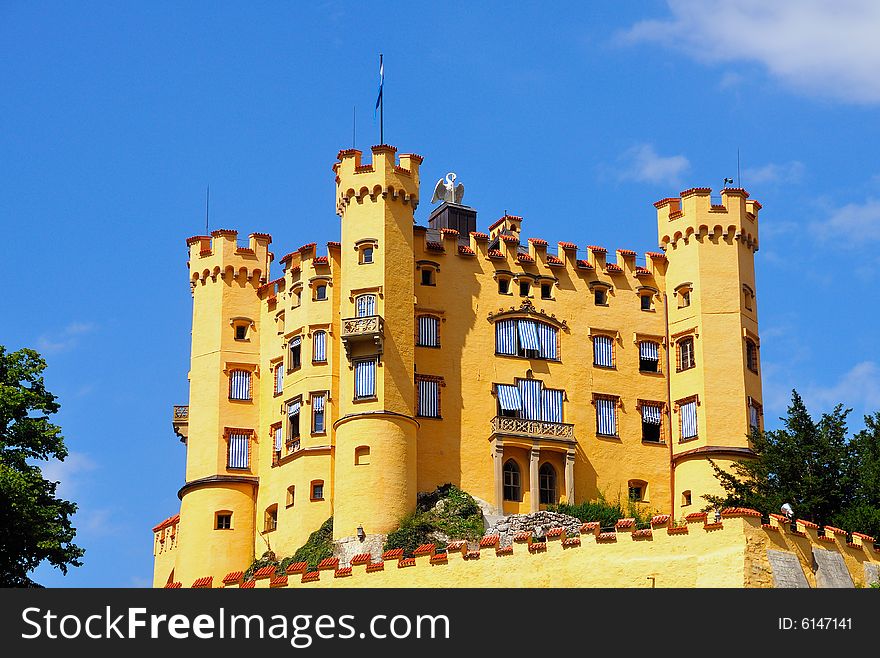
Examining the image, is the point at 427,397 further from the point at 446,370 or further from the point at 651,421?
the point at 651,421

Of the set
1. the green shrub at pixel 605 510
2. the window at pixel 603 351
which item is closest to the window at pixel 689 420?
the green shrub at pixel 605 510

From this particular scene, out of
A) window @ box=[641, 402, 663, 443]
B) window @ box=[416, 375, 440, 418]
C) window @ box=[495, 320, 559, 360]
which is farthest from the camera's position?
window @ box=[641, 402, 663, 443]

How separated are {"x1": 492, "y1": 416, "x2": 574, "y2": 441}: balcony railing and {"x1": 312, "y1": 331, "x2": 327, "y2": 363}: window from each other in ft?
27.8

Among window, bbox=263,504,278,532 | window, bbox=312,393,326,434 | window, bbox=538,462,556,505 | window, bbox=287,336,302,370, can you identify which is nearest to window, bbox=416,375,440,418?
window, bbox=312,393,326,434

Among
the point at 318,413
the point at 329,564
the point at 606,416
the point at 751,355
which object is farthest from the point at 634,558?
the point at 751,355

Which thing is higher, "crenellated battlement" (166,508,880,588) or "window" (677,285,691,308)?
"window" (677,285,691,308)

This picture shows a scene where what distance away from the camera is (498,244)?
101 metres

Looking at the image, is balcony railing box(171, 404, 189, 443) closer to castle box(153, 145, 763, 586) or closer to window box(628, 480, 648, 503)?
castle box(153, 145, 763, 586)

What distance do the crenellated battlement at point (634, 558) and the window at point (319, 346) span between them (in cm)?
1764

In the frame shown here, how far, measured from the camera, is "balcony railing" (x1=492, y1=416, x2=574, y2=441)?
95.8 m

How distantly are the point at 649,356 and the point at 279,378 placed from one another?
17884 millimetres

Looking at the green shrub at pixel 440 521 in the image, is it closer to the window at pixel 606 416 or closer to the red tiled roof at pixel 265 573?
the red tiled roof at pixel 265 573

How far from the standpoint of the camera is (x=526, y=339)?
324 feet
